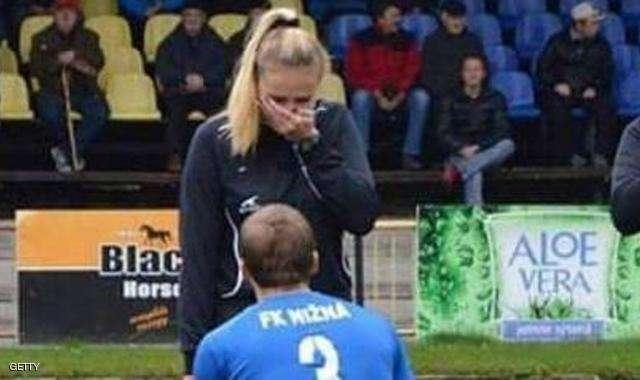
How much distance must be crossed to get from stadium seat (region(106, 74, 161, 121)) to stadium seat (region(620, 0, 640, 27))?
4601 millimetres

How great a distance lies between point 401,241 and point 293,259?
967 cm

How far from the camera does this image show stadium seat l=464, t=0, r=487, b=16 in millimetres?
18766

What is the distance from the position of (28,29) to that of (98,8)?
0.93 metres

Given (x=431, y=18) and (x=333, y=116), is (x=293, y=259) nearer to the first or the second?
(x=333, y=116)

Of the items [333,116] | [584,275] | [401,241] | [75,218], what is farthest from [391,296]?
[333,116]

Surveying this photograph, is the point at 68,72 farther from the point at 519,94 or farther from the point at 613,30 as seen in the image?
the point at 613,30

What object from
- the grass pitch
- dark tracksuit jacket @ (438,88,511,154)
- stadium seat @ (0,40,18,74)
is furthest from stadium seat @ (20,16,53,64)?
the grass pitch

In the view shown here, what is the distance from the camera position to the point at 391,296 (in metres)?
14.2

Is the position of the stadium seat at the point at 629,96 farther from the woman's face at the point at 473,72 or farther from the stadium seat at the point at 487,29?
the woman's face at the point at 473,72

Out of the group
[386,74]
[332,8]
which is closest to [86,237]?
[386,74]

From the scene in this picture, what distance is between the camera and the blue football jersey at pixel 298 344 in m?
4.52

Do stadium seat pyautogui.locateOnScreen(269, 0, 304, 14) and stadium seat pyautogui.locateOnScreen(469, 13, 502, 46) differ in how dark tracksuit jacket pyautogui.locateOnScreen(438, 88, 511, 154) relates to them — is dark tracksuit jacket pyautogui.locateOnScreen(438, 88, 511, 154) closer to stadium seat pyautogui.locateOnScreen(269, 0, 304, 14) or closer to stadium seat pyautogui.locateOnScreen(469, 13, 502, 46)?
stadium seat pyautogui.locateOnScreen(469, 13, 502, 46)

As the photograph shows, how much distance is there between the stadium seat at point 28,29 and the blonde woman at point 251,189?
40.1 ft

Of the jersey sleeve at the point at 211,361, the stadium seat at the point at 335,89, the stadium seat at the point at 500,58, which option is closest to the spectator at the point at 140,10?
the stadium seat at the point at 335,89
